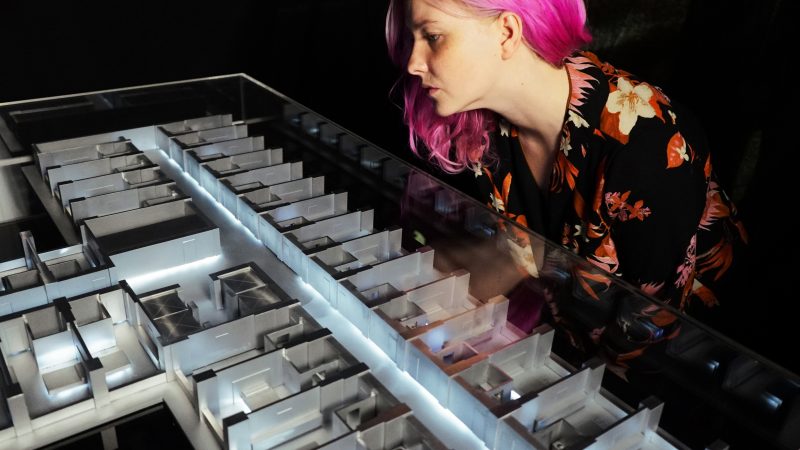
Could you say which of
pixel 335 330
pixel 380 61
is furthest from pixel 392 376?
pixel 380 61

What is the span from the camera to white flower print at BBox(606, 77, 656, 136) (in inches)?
55.7

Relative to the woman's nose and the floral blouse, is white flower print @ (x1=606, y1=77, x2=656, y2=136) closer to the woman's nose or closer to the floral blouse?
the floral blouse

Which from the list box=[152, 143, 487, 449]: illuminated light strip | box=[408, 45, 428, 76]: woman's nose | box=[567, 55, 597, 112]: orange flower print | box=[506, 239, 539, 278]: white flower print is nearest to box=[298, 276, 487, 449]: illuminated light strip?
box=[152, 143, 487, 449]: illuminated light strip

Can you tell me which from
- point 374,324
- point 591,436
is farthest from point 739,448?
point 374,324

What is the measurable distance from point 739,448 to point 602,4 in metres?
2.21

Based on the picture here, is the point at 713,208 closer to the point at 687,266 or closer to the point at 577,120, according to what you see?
the point at 687,266

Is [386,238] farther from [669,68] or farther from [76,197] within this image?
[669,68]

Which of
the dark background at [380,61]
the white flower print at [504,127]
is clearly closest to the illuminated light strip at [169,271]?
the white flower print at [504,127]

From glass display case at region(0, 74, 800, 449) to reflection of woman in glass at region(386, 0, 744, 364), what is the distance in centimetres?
26

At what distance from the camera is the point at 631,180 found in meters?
1.38

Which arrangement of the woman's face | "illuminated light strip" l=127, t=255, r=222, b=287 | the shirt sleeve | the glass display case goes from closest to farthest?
the glass display case → "illuminated light strip" l=127, t=255, r=222, b=287 → the woman's face → the shirt sleeve

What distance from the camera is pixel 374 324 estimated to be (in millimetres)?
973

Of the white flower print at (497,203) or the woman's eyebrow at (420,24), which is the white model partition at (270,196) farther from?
the white flower print at (497,203)

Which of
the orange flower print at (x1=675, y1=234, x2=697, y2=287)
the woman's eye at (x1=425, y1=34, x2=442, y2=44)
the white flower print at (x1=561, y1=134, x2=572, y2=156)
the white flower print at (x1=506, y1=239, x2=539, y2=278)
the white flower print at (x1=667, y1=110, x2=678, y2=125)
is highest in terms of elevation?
the woman's eye at (x1=425, y1=34, x2=442, y2=44)
